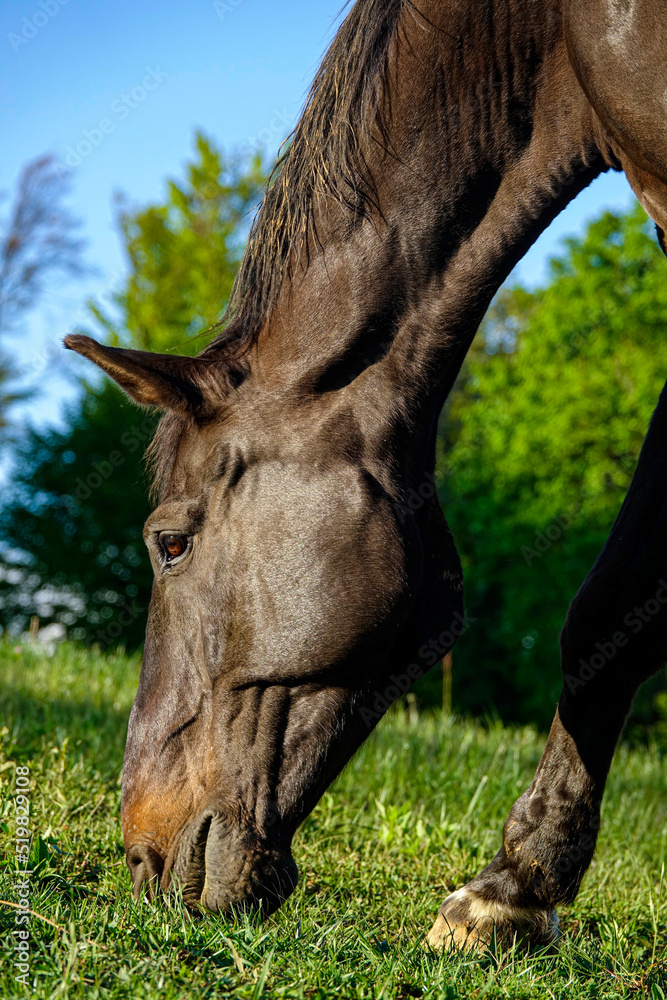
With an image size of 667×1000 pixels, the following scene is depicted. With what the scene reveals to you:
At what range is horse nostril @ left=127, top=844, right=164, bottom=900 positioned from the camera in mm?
2328

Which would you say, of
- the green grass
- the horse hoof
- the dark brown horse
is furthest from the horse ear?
the horse hoof

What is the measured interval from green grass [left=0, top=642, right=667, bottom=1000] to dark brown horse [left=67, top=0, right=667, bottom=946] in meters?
0.27

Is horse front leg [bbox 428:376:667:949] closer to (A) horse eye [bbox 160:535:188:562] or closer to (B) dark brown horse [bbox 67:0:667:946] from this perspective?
(B) dark brown horse [bbox 67:0:667:946]

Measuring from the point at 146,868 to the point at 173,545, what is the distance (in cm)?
91

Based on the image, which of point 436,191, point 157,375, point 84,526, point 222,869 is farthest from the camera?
point 84,526

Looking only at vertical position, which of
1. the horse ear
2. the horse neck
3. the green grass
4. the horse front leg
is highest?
the horse neck

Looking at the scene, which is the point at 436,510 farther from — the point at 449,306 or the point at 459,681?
the point at 459,681

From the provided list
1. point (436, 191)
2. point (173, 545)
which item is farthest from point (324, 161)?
point (173, 545)

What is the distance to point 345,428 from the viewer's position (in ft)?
8.22

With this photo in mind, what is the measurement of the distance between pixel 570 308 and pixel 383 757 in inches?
548

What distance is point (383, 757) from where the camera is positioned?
4.46m

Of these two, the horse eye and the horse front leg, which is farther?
the horse front leg

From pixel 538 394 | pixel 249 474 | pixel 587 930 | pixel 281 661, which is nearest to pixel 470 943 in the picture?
pixel 587 930

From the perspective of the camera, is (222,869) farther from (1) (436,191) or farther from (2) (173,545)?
(1) (436,191)
